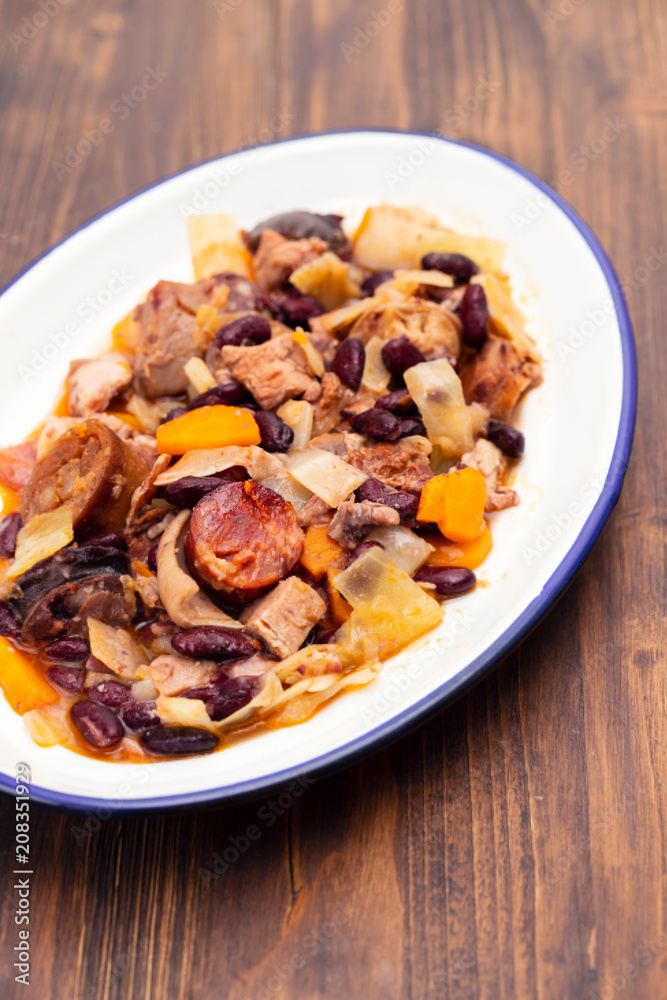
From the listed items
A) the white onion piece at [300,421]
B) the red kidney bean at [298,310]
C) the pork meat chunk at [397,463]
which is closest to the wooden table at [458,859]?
the pork meat chunk at [397,463]

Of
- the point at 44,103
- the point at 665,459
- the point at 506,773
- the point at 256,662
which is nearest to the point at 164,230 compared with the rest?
the point at 44,103

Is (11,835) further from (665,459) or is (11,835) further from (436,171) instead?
(436,171)

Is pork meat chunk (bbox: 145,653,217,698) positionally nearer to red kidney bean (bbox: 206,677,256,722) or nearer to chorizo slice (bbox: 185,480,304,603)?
red kidney bean (bbox: 206,677,256,722)

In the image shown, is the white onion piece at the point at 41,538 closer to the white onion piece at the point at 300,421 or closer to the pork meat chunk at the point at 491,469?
the white onion piece at the point at 300,421

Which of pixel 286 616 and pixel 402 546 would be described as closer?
pixel 286 616

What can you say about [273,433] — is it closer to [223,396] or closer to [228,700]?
[223,396]

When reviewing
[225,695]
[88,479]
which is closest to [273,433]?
[88,479]
